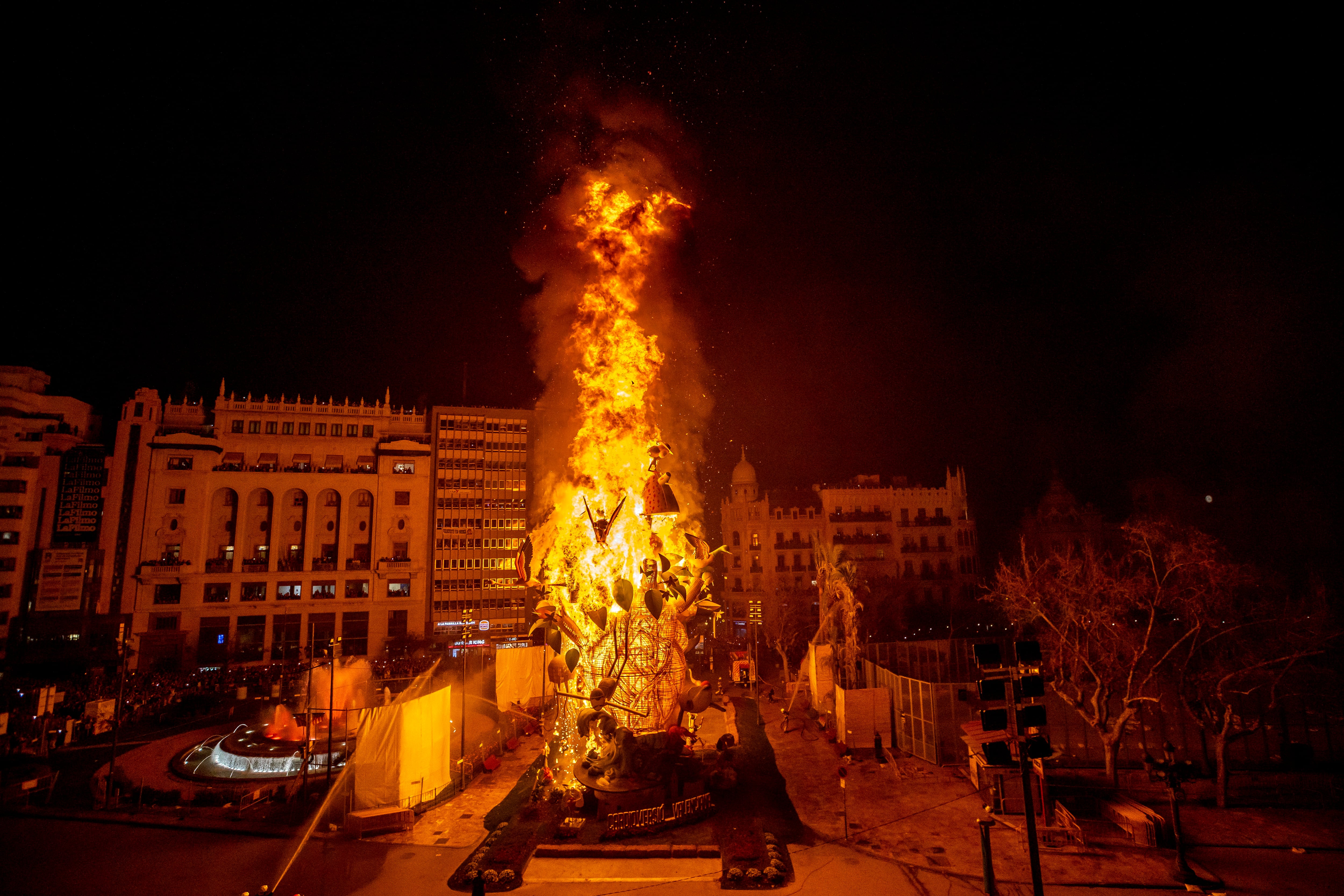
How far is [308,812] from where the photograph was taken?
60.8 ft

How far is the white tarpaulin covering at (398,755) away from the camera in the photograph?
17.9 meters

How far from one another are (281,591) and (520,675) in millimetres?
35861

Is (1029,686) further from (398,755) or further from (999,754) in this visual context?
(398,755)

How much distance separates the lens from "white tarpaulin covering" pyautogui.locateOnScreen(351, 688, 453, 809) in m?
17.9

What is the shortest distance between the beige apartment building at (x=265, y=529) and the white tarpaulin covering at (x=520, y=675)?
29.0 meters

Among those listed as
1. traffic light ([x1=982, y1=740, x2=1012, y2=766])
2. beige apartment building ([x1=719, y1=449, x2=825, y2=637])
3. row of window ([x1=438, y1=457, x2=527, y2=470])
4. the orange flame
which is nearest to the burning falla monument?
the orange flame

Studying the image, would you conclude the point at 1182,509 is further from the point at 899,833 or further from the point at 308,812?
the point at 308,812

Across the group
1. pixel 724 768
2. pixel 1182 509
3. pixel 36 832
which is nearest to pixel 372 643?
pixel 36 832

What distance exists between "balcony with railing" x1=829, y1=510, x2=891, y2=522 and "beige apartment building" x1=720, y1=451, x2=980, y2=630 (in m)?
0.06

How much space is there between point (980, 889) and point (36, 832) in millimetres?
23829

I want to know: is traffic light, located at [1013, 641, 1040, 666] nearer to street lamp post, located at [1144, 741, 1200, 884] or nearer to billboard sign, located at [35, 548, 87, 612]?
street lamp post, located at [1144, 741, 1200, 884]

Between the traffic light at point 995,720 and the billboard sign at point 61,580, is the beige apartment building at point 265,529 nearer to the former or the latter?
the billboard sign at point 61,580

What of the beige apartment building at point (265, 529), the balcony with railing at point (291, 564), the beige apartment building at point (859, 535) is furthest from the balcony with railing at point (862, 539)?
the balcony with railing at point (291, 564)

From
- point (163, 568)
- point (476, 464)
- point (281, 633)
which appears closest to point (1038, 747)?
point (476, 464)
